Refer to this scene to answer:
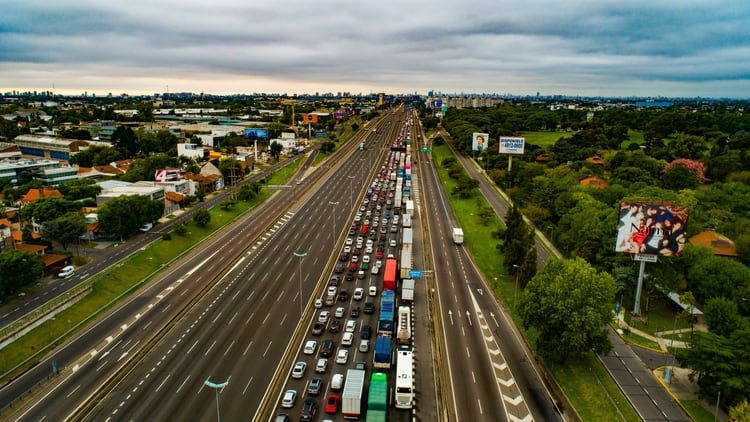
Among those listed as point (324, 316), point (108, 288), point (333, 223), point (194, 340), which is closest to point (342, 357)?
point (324, 316)

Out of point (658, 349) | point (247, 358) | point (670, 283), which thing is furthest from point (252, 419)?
point (670, 283)

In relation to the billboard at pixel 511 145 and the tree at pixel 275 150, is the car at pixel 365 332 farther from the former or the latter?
the tree at pixel 275 150

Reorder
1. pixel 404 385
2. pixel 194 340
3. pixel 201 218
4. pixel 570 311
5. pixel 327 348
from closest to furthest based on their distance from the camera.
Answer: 1. pixel 404 385
2. pixel 570 311
3. pixel 327 348
4. pixel 194 340
5. pixel 201 218

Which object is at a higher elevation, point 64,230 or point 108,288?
point 64,230

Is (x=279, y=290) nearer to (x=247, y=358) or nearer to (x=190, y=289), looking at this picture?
(x=190, y=289)

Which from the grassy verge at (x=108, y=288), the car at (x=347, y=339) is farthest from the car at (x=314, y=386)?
the grassy verge at (x=108, y=288)

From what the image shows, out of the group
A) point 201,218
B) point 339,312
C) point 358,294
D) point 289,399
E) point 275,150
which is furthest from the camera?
point 275,150

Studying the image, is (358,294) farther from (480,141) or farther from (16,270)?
(480,141)
